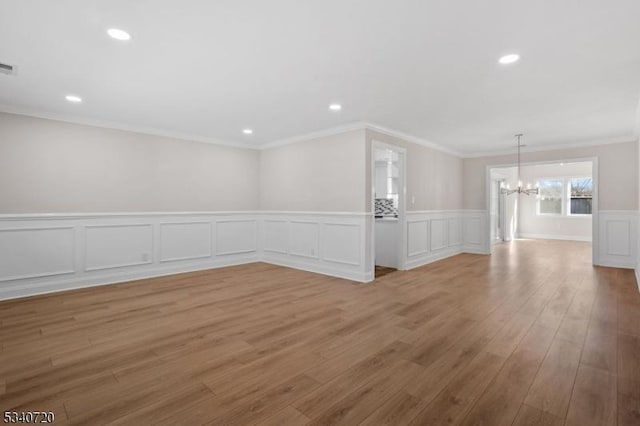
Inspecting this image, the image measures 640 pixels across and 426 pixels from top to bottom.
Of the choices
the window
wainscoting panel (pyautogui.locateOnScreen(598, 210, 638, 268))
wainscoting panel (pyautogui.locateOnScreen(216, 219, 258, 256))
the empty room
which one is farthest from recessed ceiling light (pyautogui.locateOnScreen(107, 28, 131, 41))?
the window

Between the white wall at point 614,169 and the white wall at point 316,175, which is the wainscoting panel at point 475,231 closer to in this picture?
the white wall at point 614,169

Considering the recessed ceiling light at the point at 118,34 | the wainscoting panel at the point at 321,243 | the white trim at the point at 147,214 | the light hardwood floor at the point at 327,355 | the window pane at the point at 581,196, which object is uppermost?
the recessed ceiling light at the point at 118,34

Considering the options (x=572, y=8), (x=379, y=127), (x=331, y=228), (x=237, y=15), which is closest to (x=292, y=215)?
(x=331, y=228)

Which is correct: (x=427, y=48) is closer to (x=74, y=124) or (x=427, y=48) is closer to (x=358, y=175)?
(x=358, y=175)

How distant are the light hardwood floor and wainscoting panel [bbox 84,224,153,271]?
1.51ft

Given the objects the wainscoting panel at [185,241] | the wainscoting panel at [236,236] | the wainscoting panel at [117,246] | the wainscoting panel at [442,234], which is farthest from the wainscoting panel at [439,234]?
the wainscoting panel at [117,246]

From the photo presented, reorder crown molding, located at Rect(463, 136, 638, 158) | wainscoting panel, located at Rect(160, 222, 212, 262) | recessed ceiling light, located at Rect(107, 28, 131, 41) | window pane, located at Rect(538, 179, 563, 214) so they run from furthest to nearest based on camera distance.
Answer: window pane, located at Rect(538, 179, 563, 214), crown molding, located at Rect(463, 136, 638, 158), wainscoting panel, located at Rect(160, 222, 212, 262), recessed ceiling light, located at Rect(107, 28, 131, 41)

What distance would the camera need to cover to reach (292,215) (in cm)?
600

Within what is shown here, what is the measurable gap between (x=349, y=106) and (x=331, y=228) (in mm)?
2088

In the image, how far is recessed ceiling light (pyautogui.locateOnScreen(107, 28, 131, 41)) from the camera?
7.60 feet

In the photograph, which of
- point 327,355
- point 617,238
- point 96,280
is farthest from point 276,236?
point 617,238

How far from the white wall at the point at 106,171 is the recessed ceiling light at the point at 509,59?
16.1 ft

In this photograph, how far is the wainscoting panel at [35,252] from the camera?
398cm

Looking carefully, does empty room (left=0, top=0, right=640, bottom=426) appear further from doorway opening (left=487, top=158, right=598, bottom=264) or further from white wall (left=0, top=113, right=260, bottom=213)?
doorway opening (left=487, top=158, right=598, bottom=264)
